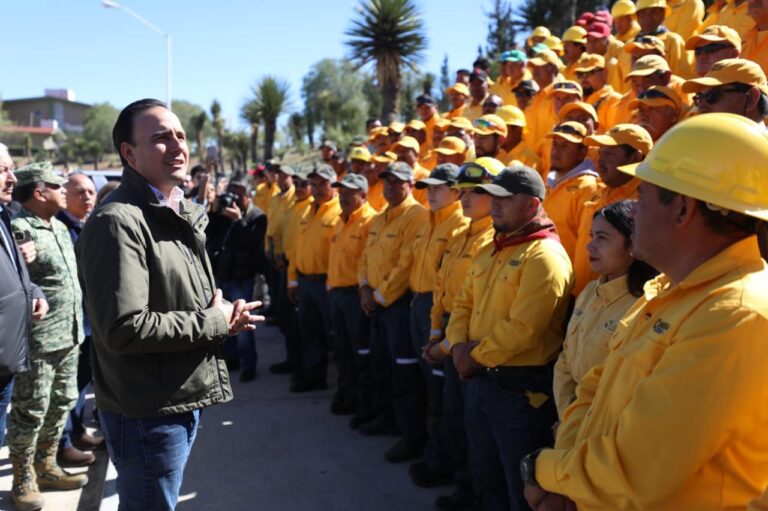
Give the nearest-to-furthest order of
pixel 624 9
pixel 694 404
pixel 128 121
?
pixel 694 404
pixel 128 121
pixel 624 9

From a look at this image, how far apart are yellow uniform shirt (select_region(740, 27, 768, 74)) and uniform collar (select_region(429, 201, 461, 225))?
314cm

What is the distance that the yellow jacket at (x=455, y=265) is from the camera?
4086 mm

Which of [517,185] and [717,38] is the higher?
[717,38]

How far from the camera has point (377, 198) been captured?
7328 millimetres

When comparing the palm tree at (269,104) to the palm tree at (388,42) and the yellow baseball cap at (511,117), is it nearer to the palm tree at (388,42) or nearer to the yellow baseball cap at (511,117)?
the palm tree at (388,42)

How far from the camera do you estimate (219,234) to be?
7.21 metres

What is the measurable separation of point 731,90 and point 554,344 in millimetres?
1829

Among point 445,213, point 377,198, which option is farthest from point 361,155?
point 445,213

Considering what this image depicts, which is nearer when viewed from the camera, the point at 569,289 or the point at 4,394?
the point at 569,289

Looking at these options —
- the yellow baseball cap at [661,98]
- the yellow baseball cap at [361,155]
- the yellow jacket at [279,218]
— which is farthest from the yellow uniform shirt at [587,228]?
the yellow jacket at [279,218]

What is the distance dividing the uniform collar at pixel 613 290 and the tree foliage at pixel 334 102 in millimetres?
34146

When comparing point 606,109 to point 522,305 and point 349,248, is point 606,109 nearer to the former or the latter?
point 349,248

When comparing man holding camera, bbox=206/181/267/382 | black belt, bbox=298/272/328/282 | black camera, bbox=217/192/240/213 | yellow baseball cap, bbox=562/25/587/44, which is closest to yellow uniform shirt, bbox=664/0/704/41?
yellow baseball cap, bbox=562/25/587/44

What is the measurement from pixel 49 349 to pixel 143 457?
2.41 metres
